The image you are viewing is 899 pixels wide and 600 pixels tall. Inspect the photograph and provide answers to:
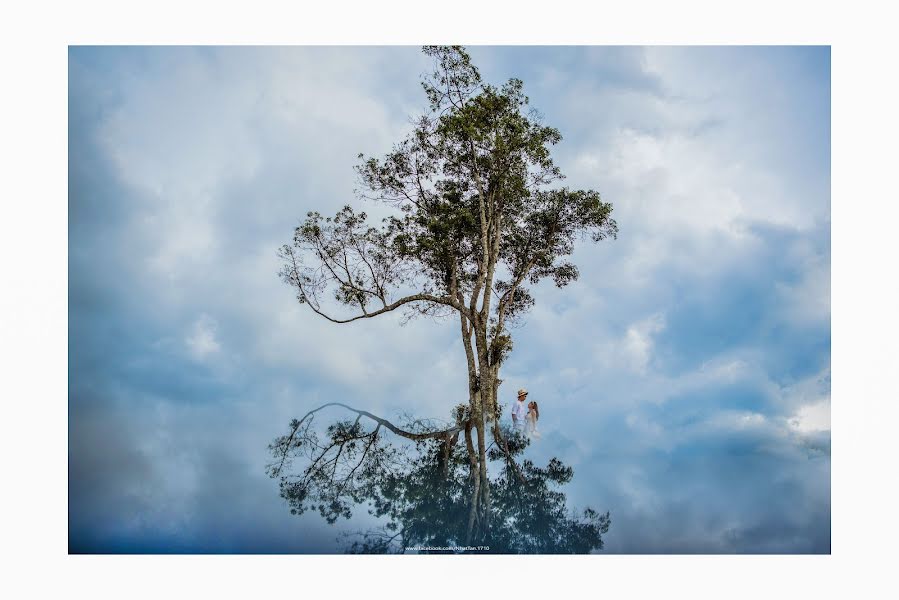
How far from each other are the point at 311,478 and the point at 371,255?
22.1 feet

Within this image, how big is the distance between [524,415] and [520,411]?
11 cm

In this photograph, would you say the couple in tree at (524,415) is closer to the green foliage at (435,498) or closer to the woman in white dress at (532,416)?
the woman in white dress at (532,416)

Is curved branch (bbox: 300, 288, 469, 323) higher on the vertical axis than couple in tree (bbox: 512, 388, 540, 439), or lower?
higher

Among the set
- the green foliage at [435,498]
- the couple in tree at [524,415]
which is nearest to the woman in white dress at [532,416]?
the couple in tree at [524,415]

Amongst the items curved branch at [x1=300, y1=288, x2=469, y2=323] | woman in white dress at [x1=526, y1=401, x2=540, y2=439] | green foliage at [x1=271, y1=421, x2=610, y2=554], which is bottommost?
green foliage at [x1=271, y1=421, x2=610, y2=554]

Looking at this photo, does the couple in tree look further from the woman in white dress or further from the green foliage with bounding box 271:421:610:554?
the green foliage with bounding box 271:421:610:554

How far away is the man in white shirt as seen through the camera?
37.2 feet

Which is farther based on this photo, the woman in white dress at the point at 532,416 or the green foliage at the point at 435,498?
the woman in white dress at the point at 532,416

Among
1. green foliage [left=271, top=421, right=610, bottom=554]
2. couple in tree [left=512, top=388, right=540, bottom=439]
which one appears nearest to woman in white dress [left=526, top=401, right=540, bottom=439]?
couple in tree [left=512, top=388, right=540, bottom=439]

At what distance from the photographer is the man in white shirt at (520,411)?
37.2 ft

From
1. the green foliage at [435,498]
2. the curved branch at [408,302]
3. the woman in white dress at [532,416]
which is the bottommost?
the green foliage at [435,498]

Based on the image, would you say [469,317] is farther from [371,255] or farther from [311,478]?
[311,478]

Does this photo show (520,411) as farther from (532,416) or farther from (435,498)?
(435,498)

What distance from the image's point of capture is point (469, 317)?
13.5m
